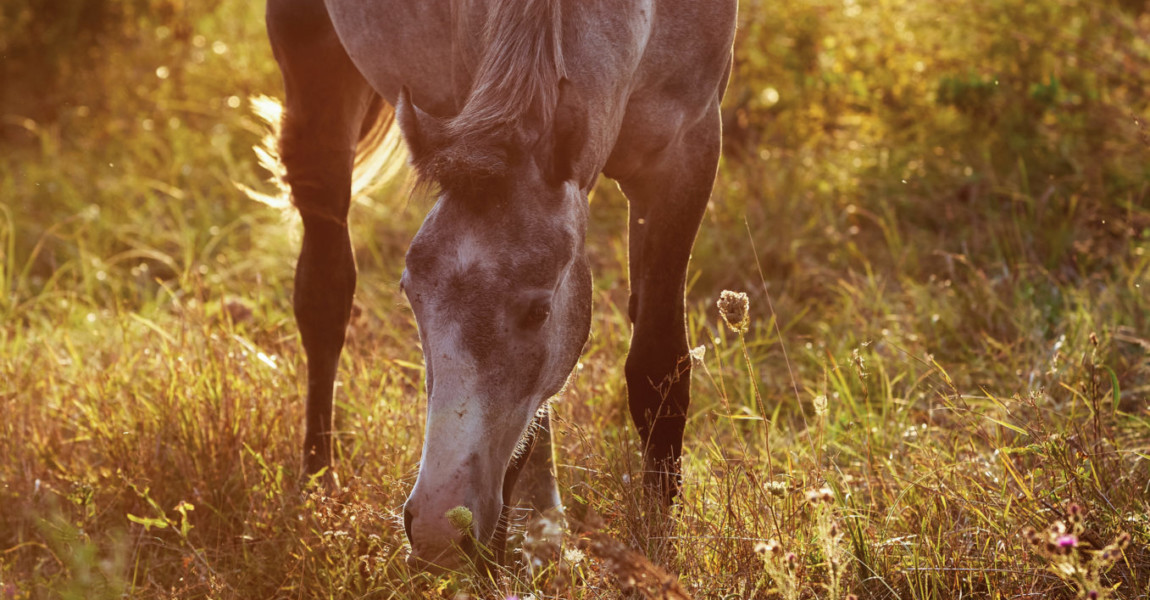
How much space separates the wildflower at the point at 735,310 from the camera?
1.99 metres

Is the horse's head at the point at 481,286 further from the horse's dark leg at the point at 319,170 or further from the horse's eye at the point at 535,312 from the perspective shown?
the horse's dark leg at the point at 319,170

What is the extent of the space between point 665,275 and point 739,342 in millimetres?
951

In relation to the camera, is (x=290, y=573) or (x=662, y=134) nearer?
(x=290, y=573)

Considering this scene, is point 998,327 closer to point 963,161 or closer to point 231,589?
point 963,161

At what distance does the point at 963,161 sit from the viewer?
531 centimetres

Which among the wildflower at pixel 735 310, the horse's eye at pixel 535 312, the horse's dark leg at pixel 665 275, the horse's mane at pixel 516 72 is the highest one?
the horse's mane at pixel 516 72

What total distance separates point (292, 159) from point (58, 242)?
126 inches

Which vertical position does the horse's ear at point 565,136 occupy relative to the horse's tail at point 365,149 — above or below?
above

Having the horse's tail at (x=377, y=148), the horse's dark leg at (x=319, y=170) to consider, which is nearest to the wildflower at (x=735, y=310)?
the horse's dark leg at (x=319, y=170)

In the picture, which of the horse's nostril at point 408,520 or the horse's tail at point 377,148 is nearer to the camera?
the horse's nostril at point 408,520

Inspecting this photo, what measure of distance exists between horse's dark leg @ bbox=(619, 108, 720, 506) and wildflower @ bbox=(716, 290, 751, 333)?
2.43 ft

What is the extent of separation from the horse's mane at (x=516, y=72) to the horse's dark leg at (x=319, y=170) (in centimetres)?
127

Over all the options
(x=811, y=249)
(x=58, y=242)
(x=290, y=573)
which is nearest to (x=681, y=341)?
(x=290, y=573)

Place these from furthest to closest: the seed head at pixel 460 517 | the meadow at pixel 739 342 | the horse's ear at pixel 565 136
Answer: the meadow at pixel 739 342 < the horse's ear at pixel 565 136 < the seed head at pixel 460 517
